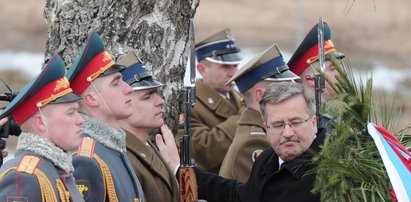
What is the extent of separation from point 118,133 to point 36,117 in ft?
2.74

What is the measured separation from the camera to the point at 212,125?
9359 mm

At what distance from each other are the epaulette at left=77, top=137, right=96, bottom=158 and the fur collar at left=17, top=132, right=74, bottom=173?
0.54 metres

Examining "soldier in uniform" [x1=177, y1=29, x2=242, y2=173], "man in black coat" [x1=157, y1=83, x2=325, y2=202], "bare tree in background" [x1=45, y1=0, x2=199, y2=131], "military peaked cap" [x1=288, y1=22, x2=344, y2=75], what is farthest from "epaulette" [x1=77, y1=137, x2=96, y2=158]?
"soldier in uniform" [x1=177, y1=29, x2=242, y2=173]

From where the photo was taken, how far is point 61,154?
5.74 metres

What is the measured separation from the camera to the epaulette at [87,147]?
20.7 feet

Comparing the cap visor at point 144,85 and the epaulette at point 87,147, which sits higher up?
the cap visor at point 144,85

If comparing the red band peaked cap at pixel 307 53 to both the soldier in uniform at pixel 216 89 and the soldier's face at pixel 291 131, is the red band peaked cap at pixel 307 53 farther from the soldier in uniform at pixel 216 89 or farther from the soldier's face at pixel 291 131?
the soldier's face at pixel 291 131

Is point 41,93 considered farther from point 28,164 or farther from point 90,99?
point 90,99

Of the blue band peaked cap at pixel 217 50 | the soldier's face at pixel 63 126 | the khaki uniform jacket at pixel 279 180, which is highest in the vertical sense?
the blue band peaked cap at pixel 217 50

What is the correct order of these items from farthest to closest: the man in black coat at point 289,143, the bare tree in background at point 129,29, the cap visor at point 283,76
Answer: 1. the cap visor at point 283,76
2. the bare tree in background at point 129,29
3. the man in black coat at point 289,143

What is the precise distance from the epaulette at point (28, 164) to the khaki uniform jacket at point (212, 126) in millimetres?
2374

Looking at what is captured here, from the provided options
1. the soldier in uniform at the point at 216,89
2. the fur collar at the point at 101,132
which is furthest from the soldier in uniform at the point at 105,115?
the soldier in uniform at the point at 216,89

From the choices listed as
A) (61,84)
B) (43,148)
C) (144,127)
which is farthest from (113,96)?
(43,148)

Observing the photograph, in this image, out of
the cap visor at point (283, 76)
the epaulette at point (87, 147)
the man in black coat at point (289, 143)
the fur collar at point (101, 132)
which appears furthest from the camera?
the cap visor at point (283, 76)
